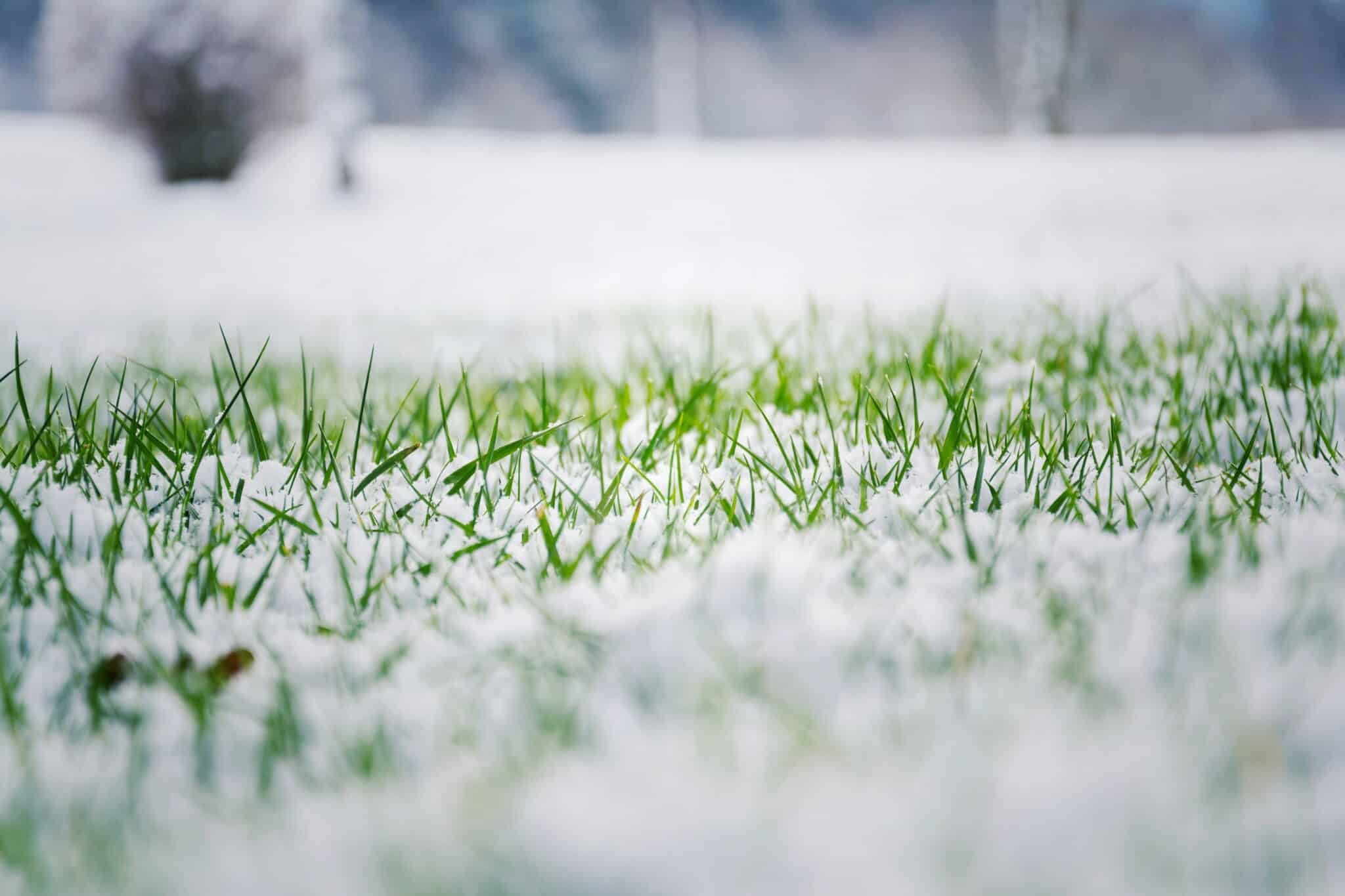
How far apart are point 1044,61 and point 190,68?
12057 mm

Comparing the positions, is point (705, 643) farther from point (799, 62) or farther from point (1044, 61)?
point (799, 62)

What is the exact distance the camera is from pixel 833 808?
60 cm

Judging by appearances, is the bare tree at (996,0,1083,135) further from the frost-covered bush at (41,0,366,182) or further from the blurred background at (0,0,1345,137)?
the blurred background at (0,0,1345,137)

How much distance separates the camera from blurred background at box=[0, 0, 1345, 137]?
89.5 feet

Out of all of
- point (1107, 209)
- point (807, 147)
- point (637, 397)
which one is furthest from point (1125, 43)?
point (637, 397)

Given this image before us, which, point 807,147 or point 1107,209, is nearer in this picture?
point 1107,209

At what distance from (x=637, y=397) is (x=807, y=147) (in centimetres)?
1527

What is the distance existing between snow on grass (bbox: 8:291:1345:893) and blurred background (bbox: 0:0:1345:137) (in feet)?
90.1

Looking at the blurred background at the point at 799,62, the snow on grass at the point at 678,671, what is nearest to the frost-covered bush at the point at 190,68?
the snow on grass at the point at 678,671

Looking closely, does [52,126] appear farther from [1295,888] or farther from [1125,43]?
[1125,43]

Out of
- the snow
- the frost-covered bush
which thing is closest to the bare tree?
the snow

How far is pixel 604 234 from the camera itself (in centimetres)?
1017

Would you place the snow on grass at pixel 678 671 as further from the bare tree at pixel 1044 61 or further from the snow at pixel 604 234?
the bare tree at pixel 1044 61

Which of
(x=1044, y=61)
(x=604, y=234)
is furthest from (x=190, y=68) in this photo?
(x=1044, y=61)
